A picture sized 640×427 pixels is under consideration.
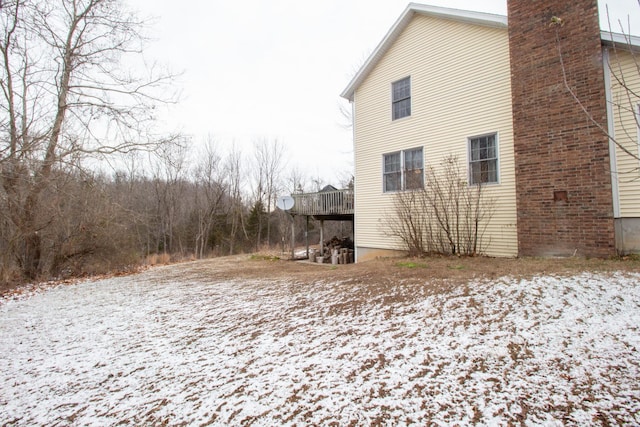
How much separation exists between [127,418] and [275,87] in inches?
869

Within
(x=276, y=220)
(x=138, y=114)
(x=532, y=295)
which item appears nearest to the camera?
(x=532, y=295)

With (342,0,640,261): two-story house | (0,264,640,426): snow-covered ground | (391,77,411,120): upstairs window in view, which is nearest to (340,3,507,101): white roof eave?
(342,0,640,261): two-story house

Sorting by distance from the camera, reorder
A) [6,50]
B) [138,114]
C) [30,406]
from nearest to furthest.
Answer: [30,406] → [6,50] → [138,114]

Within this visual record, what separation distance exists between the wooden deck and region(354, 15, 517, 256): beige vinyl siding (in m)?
1.61

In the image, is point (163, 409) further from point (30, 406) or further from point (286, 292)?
point (286, 292)

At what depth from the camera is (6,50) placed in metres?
8.30

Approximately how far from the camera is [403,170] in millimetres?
9555

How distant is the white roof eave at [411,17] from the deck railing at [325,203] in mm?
3863

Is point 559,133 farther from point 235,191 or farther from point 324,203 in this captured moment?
point 235,191

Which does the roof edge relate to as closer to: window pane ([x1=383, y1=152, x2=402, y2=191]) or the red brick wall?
the red brick wall

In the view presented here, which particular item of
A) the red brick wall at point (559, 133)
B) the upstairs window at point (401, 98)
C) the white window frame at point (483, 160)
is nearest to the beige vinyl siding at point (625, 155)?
the red brick wall at point (559, 133)

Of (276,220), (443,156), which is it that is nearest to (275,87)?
(276,220)

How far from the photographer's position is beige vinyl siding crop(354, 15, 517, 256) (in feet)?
25.1

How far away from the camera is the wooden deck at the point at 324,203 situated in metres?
12.6
